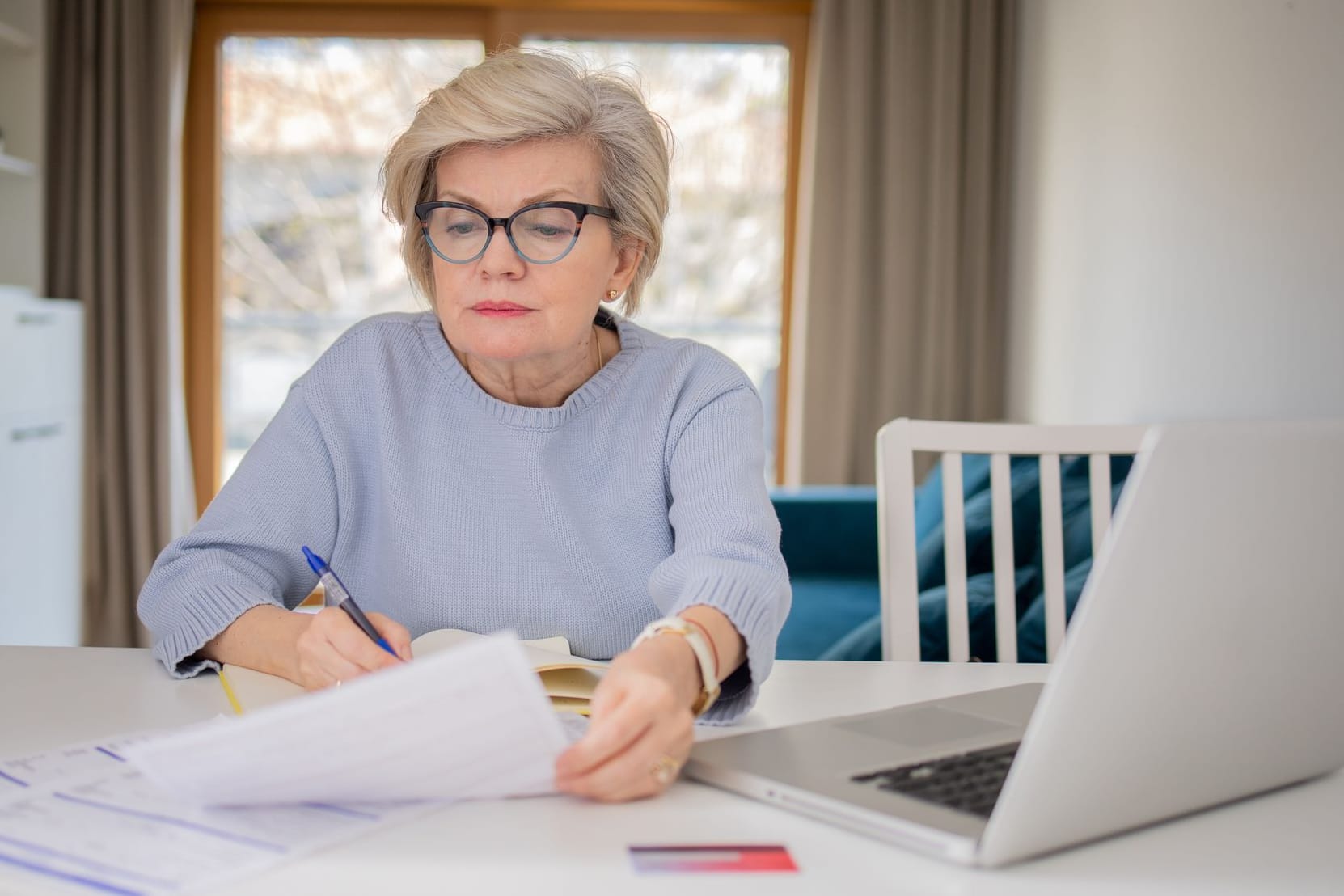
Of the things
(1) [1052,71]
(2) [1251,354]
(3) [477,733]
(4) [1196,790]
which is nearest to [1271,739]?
(4) [1196,790]

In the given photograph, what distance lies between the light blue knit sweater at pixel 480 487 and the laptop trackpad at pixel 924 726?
271mm

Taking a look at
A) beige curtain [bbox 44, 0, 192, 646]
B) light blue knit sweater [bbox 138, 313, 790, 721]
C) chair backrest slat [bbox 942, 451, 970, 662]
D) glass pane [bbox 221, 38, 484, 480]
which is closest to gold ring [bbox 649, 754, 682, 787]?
light blue knit sweater [bbox 138, 313, 790, 721]

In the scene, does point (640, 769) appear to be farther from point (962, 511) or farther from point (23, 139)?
point (23, 139)

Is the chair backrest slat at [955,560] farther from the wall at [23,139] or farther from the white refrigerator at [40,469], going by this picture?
the wall at [23,139]

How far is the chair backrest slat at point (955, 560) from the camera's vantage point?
4.61 ft

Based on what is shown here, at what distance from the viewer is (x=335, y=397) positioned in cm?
130

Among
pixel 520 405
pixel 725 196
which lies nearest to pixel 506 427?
pixel 520 405

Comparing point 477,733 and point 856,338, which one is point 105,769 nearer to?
point 477,733

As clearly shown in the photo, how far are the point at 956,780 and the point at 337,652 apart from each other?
43 centimetres

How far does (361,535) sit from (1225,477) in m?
0.92

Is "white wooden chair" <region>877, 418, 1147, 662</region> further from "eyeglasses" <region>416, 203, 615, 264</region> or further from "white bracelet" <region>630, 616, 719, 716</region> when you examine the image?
"white bracelet" <region>630, 616, 719, 716</region>

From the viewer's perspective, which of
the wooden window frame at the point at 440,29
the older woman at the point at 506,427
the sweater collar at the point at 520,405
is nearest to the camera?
the older woman at the point at 506,427

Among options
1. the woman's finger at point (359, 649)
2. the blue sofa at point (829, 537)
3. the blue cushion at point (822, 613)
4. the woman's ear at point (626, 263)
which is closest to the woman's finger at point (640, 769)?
the woman's finger at point (359, 649)

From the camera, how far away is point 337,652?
914 millimetres
